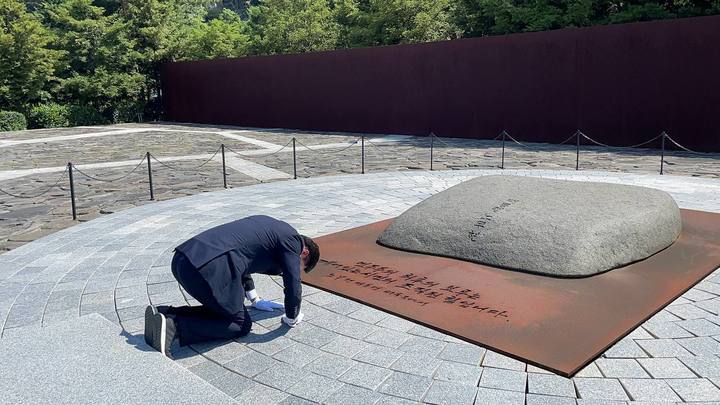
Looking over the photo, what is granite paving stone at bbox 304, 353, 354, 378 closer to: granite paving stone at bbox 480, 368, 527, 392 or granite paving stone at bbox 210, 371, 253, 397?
granite paving stone at bbox 210, 371, 253, 397

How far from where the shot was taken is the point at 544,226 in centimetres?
553

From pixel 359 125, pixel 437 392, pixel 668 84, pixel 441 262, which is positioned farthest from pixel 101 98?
pixel 437 392

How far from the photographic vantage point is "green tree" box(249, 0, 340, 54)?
29359 millimetres

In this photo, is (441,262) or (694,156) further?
(694,156)

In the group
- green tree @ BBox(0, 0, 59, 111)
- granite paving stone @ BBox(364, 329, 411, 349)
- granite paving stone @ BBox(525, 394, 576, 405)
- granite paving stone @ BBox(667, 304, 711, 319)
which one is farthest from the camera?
green tree @ BBox(0, 0, 59, 111)

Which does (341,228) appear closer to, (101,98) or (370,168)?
(370,168)

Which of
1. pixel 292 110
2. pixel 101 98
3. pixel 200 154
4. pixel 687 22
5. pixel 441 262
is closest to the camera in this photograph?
pixel 441 262

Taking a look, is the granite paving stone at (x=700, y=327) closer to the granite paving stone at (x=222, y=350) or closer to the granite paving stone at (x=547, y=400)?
the granite paving stone at (x=547, y=400)

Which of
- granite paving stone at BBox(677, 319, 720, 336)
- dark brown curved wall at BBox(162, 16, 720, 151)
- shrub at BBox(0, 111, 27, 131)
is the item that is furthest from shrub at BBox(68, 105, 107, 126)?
granite paving stone at BBox(677, 319, 720, 336)

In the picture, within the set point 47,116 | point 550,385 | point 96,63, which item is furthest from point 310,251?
point 96,63

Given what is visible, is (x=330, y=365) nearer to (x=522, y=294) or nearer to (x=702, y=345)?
(x=522, y=294)

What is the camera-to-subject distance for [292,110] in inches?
957

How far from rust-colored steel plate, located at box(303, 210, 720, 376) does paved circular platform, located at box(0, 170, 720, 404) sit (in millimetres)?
112

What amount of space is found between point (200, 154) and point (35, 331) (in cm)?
1245
